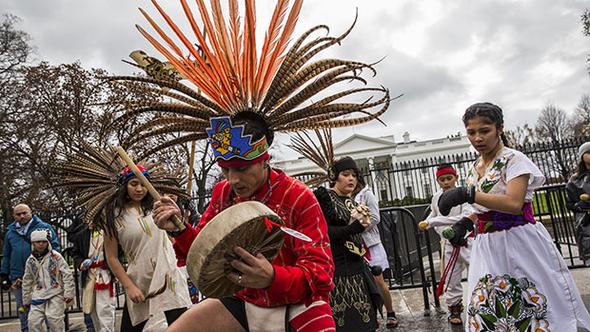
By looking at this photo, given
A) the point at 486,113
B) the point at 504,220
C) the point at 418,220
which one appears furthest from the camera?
the point at 418,220

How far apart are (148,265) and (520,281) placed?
312 cm

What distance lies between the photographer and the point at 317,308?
1.91m

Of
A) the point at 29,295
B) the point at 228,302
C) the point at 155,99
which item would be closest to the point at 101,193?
the point at 155,99

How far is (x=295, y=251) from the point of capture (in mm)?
1967

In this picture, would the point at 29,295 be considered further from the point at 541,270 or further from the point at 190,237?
the point at 541,270

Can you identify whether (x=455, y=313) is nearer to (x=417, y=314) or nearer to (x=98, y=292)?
(x=417, y=314)

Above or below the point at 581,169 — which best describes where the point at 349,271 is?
below

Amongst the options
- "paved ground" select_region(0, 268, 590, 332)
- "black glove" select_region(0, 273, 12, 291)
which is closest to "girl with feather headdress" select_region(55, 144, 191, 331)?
"paved ground" select_region(0, 268, 590, 332)

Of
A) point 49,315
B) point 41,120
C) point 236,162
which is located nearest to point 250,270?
point 236,162

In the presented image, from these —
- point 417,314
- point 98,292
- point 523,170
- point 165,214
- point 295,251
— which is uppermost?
point 523,170

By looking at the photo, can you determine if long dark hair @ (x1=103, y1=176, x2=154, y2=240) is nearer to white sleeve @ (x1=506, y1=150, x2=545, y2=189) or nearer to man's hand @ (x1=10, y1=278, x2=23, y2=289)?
white sleeve @ (x1=506, y1=150, x2=545, y2=189)

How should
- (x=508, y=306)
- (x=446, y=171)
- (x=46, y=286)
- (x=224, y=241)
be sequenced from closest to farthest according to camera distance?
1. (x=224, y=241)
2. (x=508, y=306)
3. (x=446, y=171)
4. (x=46, y=286)

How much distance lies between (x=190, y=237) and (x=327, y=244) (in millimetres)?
737

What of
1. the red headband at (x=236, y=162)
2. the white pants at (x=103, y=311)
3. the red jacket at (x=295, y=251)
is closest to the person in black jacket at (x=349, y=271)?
the red jacket at (x=295, y=251)
